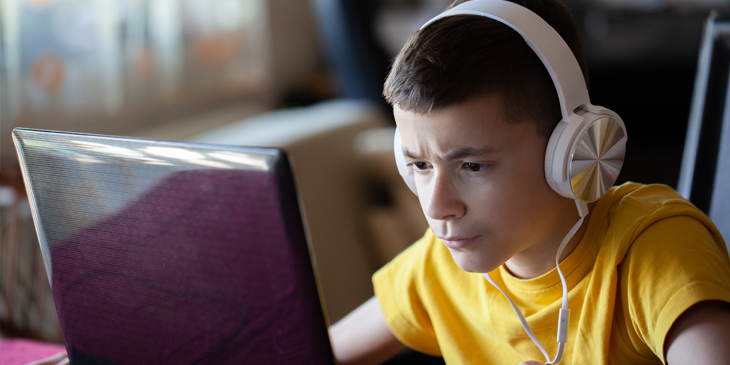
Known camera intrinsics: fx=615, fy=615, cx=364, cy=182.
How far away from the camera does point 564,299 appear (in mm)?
633

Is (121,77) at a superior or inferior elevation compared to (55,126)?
superior

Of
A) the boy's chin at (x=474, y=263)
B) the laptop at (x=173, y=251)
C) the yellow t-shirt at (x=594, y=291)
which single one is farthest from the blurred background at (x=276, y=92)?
the boy's chin at (x=474, y=263)

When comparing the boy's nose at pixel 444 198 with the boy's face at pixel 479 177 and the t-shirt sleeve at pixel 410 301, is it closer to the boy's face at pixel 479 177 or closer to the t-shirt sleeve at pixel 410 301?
the boy's face at pixel 479 177

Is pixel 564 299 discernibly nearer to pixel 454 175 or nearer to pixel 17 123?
pixel 454 175

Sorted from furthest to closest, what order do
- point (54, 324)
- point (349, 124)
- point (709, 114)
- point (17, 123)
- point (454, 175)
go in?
point (17, 123), point (349, 124), point (54, 324), point (709, 114), point (454, 175)

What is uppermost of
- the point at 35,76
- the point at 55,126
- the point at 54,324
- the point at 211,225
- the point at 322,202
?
the point at 35,76

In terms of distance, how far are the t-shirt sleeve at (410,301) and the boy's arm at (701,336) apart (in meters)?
0.33

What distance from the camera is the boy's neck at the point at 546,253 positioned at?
2.23ft

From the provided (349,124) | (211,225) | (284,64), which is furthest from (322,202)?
(284,64)

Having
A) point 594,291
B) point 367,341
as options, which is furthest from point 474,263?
point 367,341

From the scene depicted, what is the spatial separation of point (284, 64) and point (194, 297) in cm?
321

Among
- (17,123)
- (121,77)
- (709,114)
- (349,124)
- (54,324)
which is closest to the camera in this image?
(709,114)

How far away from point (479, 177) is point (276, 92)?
3054 mm

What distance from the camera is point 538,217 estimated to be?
65 centimetres
